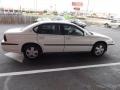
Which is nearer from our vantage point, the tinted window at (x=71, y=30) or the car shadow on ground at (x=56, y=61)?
the car shadow on ground at (x=56, y=61)

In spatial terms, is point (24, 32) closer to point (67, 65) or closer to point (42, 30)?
point (42, 30)

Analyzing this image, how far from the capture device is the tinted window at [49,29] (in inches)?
259

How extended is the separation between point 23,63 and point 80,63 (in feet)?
6.84

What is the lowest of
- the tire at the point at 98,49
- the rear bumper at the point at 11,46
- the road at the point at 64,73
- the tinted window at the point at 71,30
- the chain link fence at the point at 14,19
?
the road at the point at 64,73

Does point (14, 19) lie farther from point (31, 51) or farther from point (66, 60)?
point (66, 60)

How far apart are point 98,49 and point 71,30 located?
1474 millimetres

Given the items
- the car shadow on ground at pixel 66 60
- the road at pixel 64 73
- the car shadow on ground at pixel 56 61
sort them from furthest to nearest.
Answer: the car shadow on ground at pixel 66 60 < the car shadow on ground at pixel 56 61 < the road at pixel 64 73

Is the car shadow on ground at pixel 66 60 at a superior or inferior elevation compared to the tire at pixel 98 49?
inferior

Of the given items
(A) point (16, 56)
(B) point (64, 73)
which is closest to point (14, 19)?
(A) point (16, 56)

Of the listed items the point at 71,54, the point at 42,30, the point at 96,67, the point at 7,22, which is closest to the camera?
the point at 96,67

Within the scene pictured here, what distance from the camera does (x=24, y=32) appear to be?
6.46 meters

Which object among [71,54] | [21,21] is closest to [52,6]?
[21,21]

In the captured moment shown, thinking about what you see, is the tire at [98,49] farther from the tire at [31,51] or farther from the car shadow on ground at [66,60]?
the tire at [31,51]

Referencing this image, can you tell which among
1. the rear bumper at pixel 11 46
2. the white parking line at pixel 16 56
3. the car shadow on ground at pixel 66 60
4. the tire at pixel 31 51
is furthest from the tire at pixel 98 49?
the rear bumper at pixel 11 46
